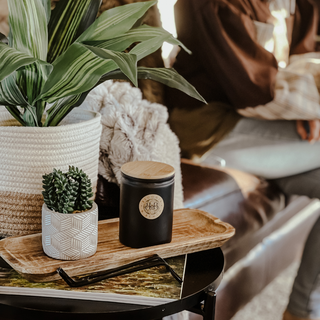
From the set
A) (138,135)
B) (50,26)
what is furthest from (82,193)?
(138,135)

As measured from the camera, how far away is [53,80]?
435 mm

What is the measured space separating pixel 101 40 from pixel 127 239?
244 mm

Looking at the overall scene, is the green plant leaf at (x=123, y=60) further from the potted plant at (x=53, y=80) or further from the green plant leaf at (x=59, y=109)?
the green plant leaf at (x=59, y=109)

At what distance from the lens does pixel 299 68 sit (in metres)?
1.46

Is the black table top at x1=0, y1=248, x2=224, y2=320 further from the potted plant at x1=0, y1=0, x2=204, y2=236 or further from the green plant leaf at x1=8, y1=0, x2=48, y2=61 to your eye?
the green plant leaf at x1=8, y1=0, x2=48, y2=61

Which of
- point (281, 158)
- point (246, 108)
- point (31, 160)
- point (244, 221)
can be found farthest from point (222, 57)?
point (31, 160)

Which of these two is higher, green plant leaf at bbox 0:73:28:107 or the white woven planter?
green plant leaf at bbox 0:73:28:107

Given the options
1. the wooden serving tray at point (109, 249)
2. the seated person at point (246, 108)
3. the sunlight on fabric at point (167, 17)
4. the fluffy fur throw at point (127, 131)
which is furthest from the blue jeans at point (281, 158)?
the wooden serving tray at point (109, 249)

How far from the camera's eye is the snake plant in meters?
0.43

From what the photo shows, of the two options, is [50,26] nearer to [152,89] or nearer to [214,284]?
[214,284]

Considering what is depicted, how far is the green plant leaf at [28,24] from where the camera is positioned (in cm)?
43

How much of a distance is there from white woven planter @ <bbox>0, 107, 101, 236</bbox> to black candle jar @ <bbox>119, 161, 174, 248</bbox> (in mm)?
68

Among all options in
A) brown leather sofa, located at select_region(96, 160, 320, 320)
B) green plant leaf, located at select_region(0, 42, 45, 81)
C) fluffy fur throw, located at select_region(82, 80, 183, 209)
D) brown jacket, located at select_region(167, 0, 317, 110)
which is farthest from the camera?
brown jacket, located at select_region(167, 0, 317, 110)

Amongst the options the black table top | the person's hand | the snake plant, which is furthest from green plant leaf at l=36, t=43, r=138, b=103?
the person's hand
